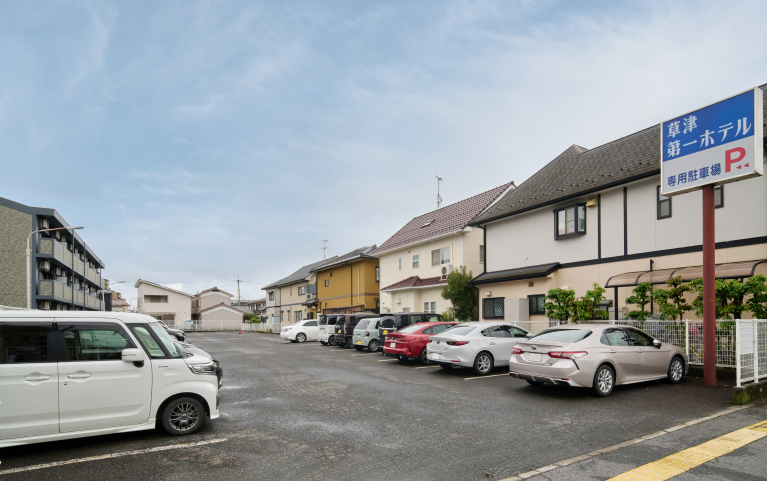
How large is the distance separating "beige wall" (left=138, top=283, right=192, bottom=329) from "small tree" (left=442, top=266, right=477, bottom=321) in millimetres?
53457

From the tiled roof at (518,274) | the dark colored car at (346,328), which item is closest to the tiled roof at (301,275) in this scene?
the dark colored car at (346,328)

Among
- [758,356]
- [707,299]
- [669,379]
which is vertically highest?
[707,299]

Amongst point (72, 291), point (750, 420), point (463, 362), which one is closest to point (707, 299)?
point (750, 420)

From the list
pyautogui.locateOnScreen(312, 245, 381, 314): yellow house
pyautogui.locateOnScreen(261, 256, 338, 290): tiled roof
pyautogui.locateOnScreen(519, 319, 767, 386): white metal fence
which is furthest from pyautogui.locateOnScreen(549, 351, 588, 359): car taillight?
pyautogui.locateOnScreen(261, 256, 338, 290): tiled roof

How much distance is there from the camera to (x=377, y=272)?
37656 mm

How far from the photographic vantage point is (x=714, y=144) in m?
10.5

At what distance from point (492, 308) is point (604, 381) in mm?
12486

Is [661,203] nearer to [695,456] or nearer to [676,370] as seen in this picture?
[676,370]

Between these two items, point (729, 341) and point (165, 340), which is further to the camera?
point (729, 341)

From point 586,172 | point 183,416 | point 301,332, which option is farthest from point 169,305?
point 183,416

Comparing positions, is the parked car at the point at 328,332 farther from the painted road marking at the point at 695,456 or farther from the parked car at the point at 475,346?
the painted road marking at the point at 695,456

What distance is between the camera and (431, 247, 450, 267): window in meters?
27.3

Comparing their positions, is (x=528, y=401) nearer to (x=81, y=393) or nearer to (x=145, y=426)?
(x=145, y=426)

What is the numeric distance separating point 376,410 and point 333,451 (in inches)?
97.7
